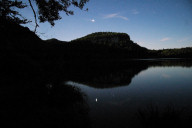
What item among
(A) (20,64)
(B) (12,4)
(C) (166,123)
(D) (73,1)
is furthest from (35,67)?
(C) (166,123)

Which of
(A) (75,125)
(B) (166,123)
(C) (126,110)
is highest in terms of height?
(B) (166,123)

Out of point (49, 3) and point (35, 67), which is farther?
point (35, 67)

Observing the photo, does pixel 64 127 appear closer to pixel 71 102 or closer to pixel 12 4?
pixel 71 102

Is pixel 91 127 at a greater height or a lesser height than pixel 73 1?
lesser

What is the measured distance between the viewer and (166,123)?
548 cm

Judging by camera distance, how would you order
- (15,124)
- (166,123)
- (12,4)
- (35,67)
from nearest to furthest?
(15,124) < (166,123) < (12,4) < (35,67)

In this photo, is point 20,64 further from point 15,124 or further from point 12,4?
point 15,124

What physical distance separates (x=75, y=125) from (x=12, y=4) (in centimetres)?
1031

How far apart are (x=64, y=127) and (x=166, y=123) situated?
558 centimetres

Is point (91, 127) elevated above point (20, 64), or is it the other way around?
point (20, 64)

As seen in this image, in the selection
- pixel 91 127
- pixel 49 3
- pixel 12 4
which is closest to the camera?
pixel 91 127

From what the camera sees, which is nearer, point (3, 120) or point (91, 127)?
point (3, 120)

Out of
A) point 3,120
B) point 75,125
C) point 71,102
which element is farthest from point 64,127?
point 71,102

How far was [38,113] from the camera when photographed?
6676 millimetres
